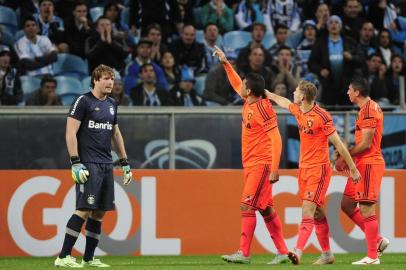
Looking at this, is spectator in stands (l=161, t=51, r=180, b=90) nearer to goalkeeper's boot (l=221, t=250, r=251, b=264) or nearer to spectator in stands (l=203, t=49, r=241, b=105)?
spectator in stands (l=203, t=49, r=241, b=105)

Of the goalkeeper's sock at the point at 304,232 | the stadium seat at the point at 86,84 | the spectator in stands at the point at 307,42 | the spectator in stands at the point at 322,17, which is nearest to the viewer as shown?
the goalkeeper's sock at the point at 304,232

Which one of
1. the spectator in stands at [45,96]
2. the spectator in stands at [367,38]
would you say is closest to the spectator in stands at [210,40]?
the spectator in stands at [367,38]

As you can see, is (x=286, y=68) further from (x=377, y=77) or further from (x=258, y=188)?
(x=258, y=188)

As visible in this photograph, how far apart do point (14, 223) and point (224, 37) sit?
20.9 ft

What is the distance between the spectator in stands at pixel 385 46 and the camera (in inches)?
693

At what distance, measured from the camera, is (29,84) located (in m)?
15.5

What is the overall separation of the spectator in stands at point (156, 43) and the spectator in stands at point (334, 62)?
264cm

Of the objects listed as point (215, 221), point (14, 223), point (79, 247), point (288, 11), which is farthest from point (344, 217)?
point (288, 11)

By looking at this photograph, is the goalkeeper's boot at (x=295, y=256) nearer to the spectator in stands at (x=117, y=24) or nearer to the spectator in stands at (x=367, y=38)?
the spectator in stands at (x=117, y=24)

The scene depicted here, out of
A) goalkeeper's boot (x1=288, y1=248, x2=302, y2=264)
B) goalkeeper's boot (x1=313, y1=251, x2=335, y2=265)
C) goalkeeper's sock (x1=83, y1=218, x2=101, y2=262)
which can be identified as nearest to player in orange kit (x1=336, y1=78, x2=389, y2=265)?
goalkeeper's boot (x1=313, y1=251, x2=335, y2=265)

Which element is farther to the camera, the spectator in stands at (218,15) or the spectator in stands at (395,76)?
the spectator in stands at (218,15)

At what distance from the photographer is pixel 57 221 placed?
40.4ft

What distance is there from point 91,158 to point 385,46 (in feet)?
30.9

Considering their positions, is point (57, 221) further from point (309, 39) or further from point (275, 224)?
point (309, 39)
